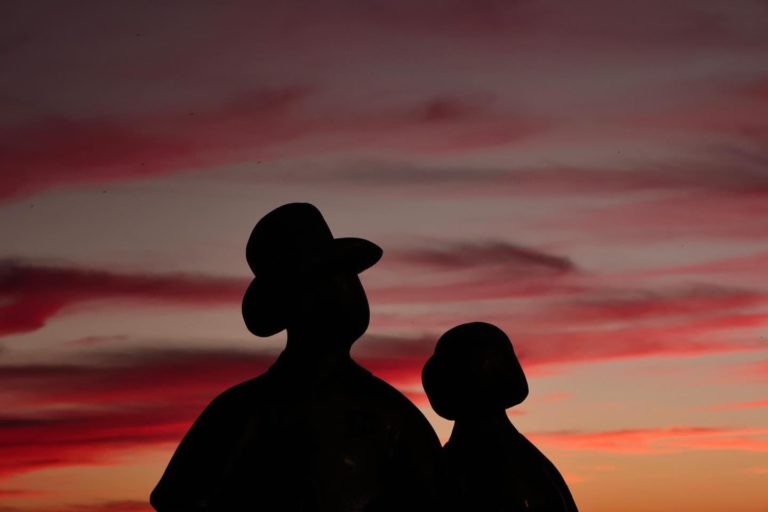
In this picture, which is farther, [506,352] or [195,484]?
[506,352]

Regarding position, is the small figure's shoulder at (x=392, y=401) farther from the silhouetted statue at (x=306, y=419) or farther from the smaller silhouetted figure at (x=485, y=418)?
the smaller silhouetted figure at (x=485, y=418)

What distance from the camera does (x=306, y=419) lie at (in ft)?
27.1

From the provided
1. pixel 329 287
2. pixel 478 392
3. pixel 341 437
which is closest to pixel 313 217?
pixel 329 287

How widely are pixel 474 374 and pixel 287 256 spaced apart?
2.47 m

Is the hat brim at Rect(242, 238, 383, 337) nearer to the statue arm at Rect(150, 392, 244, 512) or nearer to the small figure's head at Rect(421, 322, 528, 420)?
the statue arm at Rect(150, 392, 244, 512)

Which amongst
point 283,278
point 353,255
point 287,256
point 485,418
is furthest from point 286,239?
point 485,418

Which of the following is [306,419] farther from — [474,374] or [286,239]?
[474,374]

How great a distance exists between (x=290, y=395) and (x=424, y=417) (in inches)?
28.3

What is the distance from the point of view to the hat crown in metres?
8.37

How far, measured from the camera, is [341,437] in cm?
820

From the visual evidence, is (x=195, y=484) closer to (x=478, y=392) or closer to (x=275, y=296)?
(x=275, y=296)

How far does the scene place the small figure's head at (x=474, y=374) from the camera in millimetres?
10453

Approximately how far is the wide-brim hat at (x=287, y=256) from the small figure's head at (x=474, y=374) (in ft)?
7.31

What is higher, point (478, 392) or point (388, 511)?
point (478, 392)
